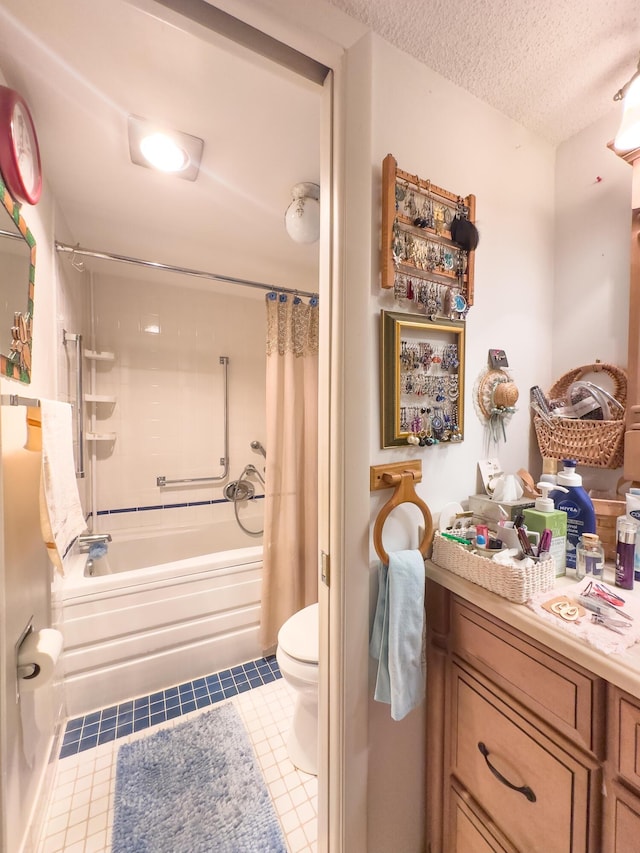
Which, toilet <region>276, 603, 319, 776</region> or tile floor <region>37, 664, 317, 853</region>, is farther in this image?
toilet <region>276, 603, 319, 776</region>

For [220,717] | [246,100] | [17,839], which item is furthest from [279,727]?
[246,100]

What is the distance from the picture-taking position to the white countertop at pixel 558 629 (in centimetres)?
58

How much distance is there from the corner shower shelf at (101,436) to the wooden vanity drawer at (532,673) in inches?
93.3

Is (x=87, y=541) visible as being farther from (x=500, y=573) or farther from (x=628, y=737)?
(x=628, y=737)

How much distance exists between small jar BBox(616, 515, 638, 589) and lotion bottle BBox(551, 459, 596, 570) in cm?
11

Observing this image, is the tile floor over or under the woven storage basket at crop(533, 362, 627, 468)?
under

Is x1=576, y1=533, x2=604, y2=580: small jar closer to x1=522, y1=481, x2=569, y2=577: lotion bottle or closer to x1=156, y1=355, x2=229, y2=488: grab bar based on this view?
x1=522, y1=481, x2=569, y2=577: lotion bottle

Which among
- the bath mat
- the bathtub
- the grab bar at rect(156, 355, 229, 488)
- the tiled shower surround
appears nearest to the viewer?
the bath mat

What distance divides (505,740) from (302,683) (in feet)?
2.39

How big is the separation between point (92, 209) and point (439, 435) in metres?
1.89

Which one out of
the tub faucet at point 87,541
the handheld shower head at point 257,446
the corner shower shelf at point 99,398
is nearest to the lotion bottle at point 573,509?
the tub faucet at point 87,541

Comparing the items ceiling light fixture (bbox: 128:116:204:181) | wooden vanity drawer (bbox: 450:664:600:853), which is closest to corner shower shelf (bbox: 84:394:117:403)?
ceiling light fixture (bbox: 128:116:204:181)

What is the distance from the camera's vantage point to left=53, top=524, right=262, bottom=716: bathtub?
5.11 ft

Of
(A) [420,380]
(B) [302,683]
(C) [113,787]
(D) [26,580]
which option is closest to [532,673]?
(A) [420,380]
